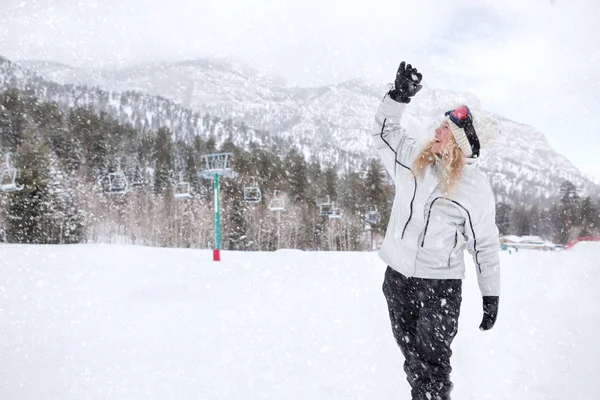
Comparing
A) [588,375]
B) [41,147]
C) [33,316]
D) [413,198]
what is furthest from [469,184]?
[41,147]

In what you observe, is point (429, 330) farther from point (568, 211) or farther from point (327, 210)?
point (568, 211)

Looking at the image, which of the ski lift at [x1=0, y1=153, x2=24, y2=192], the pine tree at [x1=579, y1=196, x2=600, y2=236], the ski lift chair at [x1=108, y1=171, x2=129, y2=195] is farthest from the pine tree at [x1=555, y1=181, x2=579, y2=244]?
the ski lift at [x1=0, y1=153, x2=24, y2=192]

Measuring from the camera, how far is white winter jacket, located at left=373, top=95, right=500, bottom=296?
96.3 inches

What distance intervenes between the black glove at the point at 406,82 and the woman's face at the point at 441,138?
285 millimetres

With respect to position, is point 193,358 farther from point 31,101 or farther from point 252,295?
point 31,101

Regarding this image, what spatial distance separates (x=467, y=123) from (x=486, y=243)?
2.36ft

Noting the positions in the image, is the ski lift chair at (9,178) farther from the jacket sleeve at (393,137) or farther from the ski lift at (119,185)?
the jacket sleeve at (393,137)

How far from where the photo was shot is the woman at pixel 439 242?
8.03 ft

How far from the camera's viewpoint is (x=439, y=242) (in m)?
2.47

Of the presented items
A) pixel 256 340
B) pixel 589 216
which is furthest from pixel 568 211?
pixel 256 340

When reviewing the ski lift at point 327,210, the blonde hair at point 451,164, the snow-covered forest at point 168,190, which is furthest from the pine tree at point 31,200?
the blonde hair at point 451,164

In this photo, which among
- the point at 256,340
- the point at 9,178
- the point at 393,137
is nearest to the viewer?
the point at 393,137

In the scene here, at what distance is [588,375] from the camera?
11.4 feet

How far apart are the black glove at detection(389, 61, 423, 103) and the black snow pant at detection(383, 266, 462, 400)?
3.80ft
